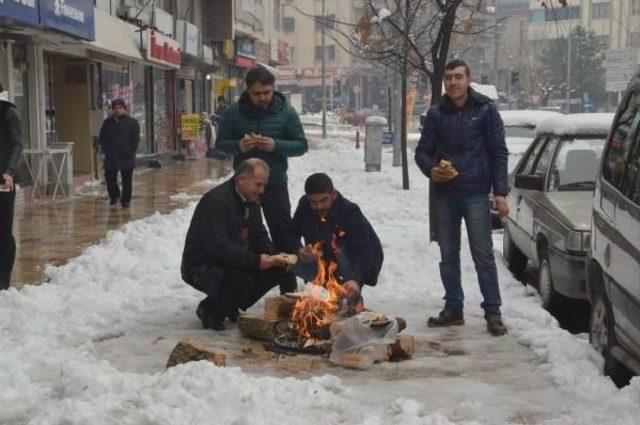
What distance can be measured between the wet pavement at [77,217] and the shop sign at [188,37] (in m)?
7.46

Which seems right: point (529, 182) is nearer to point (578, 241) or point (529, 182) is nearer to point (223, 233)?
point (578, 241)

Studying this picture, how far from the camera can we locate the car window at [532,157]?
9.23 m

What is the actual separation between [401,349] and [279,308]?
36.7 inches

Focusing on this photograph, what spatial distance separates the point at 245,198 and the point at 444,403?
231 cm

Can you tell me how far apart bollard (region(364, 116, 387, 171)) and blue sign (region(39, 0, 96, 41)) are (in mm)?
8820

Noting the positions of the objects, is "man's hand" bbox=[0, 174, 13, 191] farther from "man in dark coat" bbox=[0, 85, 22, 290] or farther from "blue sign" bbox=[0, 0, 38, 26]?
"blue sign" bbox=[0, 0, 38, 26]

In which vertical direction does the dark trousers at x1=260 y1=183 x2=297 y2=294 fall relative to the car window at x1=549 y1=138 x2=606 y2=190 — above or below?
below

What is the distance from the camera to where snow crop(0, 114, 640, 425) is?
429 centimetres

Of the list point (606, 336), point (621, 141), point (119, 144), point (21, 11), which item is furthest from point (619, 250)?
point (119, 144)

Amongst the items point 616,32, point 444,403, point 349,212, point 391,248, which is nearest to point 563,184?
point 391,248

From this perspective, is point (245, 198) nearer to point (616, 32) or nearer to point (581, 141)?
point (581, 141)

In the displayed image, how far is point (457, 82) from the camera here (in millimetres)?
6230

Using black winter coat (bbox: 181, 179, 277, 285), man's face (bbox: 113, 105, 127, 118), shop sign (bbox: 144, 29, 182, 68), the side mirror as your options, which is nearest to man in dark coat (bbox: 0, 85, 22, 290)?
black winter coat (bbox: 181, 179, 277, 285)

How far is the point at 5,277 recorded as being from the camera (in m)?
7.55
